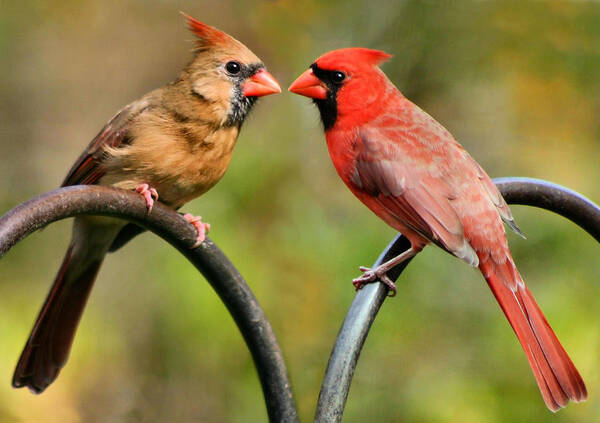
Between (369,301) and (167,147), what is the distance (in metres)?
0.72

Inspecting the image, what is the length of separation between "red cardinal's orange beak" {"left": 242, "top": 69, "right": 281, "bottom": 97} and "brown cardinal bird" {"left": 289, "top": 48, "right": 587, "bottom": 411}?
7 cm

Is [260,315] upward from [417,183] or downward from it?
downward

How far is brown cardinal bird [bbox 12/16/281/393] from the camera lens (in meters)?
2.15

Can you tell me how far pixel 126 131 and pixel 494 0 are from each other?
185 centimetres

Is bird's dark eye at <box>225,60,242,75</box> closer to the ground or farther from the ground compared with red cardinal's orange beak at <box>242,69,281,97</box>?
farther from the ground

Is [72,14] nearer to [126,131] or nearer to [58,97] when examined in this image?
[58,97]

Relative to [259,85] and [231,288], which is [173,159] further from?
[231,288]

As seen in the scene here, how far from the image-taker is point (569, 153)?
333 cm

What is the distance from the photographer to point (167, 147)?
2.17 metres

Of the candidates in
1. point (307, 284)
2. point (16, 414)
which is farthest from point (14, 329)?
point (307, 284)

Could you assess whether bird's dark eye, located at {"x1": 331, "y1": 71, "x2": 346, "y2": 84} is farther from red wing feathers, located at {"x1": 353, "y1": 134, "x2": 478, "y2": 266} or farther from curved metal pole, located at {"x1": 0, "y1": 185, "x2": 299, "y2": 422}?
curved metal pole, located at {"x1": 0, "y1": 185, "x2": 299, "y2": 422}

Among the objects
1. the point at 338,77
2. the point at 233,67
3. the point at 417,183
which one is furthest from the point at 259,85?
the point at 417,183

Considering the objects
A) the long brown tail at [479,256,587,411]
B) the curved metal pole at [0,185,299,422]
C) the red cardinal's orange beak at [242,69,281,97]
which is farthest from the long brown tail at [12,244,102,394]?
the long brown tail at [479,256,587,411]

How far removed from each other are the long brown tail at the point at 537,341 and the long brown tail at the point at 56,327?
0.95 metres
